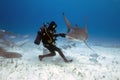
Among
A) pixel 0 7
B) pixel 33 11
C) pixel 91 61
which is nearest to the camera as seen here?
pixel 91 61

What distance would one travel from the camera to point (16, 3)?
138 metres

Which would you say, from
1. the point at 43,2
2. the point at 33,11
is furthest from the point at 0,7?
the point at 43,2

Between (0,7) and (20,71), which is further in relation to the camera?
(0,7)

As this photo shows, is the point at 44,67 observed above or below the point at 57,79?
above

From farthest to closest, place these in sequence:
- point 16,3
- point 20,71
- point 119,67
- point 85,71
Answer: point 16,3 < point 119,67 < point 85,71 < point 20,71

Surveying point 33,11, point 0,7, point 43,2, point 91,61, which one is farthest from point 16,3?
point 91,61

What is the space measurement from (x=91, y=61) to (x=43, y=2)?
7518 inches

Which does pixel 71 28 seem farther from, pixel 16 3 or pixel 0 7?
pixel 16 3

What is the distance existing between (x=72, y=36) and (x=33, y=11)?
181 meters

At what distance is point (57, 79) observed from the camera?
22.5 ft

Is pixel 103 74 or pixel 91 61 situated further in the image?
pixel 91 61

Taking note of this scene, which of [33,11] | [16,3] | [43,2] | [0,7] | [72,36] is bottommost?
[72,36]

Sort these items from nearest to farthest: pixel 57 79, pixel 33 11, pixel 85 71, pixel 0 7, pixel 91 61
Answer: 1. pixel 57 79
2. pixel 85 71
3. pixel 91 61
4. pixel 0 7
5. pixel 33 11

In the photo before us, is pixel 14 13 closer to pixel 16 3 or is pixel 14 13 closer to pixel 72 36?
pixel 16 3
